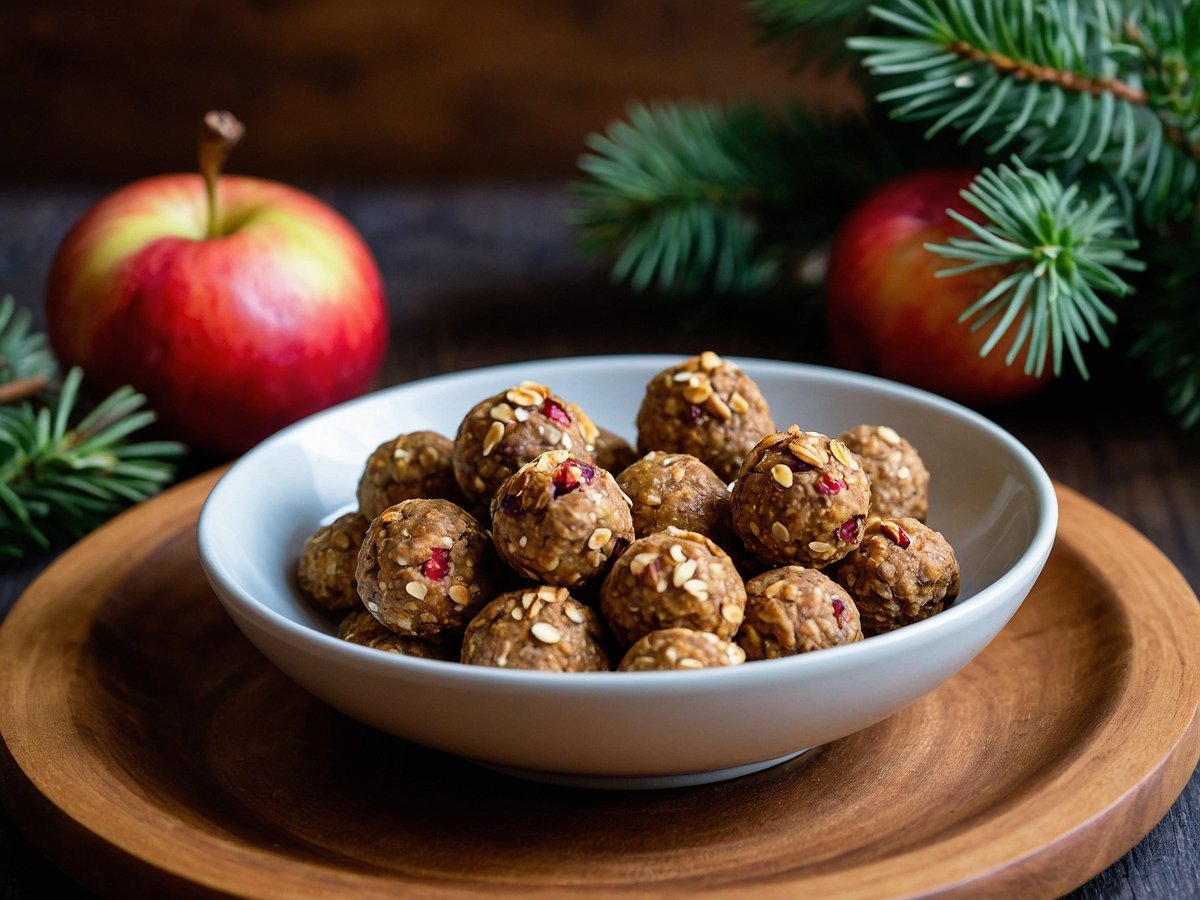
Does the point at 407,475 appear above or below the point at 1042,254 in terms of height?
below

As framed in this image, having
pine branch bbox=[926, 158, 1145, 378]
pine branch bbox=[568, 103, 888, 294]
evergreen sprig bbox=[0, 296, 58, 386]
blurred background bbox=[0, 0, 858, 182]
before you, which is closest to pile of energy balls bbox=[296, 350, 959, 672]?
pine branch bbox=[926, 158, 1145, 378]

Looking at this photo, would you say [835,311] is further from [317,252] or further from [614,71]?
[614,71]

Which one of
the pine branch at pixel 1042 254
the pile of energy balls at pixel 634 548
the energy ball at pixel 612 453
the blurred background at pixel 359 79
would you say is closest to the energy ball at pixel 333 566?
the pile of energy balls at pixel 634 548

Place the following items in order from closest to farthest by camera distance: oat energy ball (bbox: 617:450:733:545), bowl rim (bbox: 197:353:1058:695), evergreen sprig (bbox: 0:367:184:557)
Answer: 1. bowl rim (bbox: 197:353:1058:695)
2. oat energy ball (bbox: 617:450:733:545)
3. evergreen sprig (bbox: 0:367:184:557)

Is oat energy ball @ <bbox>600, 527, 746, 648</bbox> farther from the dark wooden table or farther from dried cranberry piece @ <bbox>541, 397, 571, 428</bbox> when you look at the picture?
the dark wooden table

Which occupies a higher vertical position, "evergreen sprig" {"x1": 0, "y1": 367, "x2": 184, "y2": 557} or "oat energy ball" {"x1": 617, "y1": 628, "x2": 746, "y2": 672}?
"oat energy ball" {"x1": 617, "y1": 628, "x2": 746, "y2": 672}

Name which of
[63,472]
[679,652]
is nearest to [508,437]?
[679,652]

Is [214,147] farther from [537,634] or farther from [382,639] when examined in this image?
[537,634]

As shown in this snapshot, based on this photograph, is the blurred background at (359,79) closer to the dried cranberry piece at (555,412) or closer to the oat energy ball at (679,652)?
the dried cranberry piece at (555,412)

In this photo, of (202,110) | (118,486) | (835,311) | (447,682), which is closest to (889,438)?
(447,682)
